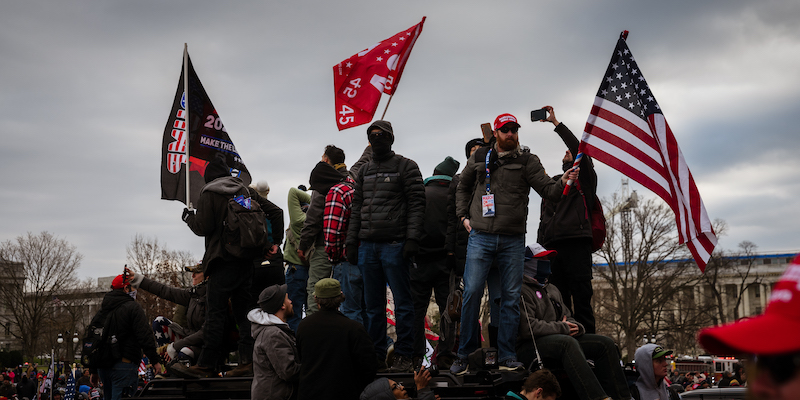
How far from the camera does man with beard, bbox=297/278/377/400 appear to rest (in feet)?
18.4

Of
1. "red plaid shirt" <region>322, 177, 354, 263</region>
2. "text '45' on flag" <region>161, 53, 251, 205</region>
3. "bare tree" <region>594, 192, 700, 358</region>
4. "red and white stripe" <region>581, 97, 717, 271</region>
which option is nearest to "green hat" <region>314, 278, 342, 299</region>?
"red plaid shirt" <region>322, 177, 354, 263</region>

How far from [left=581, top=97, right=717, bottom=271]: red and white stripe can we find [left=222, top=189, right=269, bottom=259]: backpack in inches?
131

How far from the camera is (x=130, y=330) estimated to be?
8.91 meters

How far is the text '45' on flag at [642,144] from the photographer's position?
7.09 meters

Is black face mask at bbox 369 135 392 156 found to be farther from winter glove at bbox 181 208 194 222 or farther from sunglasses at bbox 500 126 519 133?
winter glove at bbox 181 208 194 222

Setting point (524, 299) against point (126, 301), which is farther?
point (126, 301)

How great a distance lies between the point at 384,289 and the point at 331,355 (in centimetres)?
210

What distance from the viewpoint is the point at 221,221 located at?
7.41 meters

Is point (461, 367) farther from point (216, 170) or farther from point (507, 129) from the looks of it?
point (216, 170)

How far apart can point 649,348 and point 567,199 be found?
68.1 inches

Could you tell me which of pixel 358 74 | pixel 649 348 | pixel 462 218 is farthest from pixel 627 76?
pixel 358 74

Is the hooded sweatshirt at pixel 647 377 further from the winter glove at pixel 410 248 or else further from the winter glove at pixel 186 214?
the winter glove at pixel 186 214

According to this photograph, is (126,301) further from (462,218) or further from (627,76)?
(627,76)

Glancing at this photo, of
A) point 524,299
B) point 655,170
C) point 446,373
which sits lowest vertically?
point 446,373
